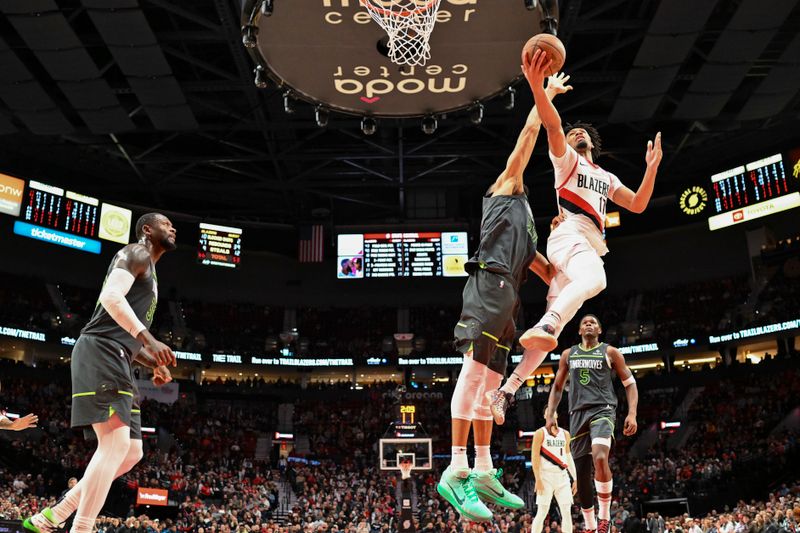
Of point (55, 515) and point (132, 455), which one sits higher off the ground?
point (132, 455)

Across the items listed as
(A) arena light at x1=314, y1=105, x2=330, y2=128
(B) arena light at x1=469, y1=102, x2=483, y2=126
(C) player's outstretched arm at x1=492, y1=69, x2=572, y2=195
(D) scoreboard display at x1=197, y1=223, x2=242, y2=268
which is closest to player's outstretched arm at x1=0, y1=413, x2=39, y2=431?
(C) player's outstretched arm at x1=492, y1=69, x2=572, y2=195

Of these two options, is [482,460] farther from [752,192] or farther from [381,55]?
[752,192]

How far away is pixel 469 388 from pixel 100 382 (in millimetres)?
2912

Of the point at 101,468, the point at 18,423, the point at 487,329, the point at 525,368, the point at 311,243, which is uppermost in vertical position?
the point at 311,243

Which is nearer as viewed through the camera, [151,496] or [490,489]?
[490,489]

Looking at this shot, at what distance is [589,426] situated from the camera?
30.7 feet

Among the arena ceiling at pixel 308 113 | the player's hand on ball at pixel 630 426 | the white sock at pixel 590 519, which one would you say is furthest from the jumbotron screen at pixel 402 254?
the player's hand on ball at pixel 630 426

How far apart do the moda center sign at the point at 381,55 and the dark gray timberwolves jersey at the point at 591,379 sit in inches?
184

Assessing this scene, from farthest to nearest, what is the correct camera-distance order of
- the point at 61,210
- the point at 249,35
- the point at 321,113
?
1. the point at 61,210
2. the point at 321,113
3. the point at 249,35

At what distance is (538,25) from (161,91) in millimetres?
14284

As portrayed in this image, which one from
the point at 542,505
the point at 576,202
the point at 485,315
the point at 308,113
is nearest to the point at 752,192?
the point at 308,113

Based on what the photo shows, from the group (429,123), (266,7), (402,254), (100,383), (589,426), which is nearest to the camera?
(100,383)

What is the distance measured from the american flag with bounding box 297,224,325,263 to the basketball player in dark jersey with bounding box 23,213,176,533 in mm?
27757

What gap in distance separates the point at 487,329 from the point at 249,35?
6665 millimetres
